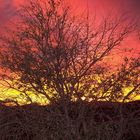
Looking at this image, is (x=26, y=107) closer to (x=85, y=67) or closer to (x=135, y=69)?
(x=85, y=67)

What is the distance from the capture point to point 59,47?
20.1 metres

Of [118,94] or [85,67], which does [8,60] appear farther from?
[118,94]

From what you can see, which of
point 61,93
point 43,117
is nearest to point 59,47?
point 61,93

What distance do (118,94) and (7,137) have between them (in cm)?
499

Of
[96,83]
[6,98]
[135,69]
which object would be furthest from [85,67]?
[6,98]

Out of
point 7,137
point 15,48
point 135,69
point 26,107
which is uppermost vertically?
point 15,48

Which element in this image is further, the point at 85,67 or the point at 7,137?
the point at 85,67

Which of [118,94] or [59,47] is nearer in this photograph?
[118,94]

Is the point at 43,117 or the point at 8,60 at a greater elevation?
the point at 8,60

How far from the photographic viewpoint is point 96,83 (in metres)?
19.0

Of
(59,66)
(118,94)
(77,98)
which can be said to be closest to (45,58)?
(59,66)

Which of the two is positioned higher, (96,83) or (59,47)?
(59,47)

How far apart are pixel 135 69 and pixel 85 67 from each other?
2.26 metres

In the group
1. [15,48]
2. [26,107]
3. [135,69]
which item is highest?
[15,48]
